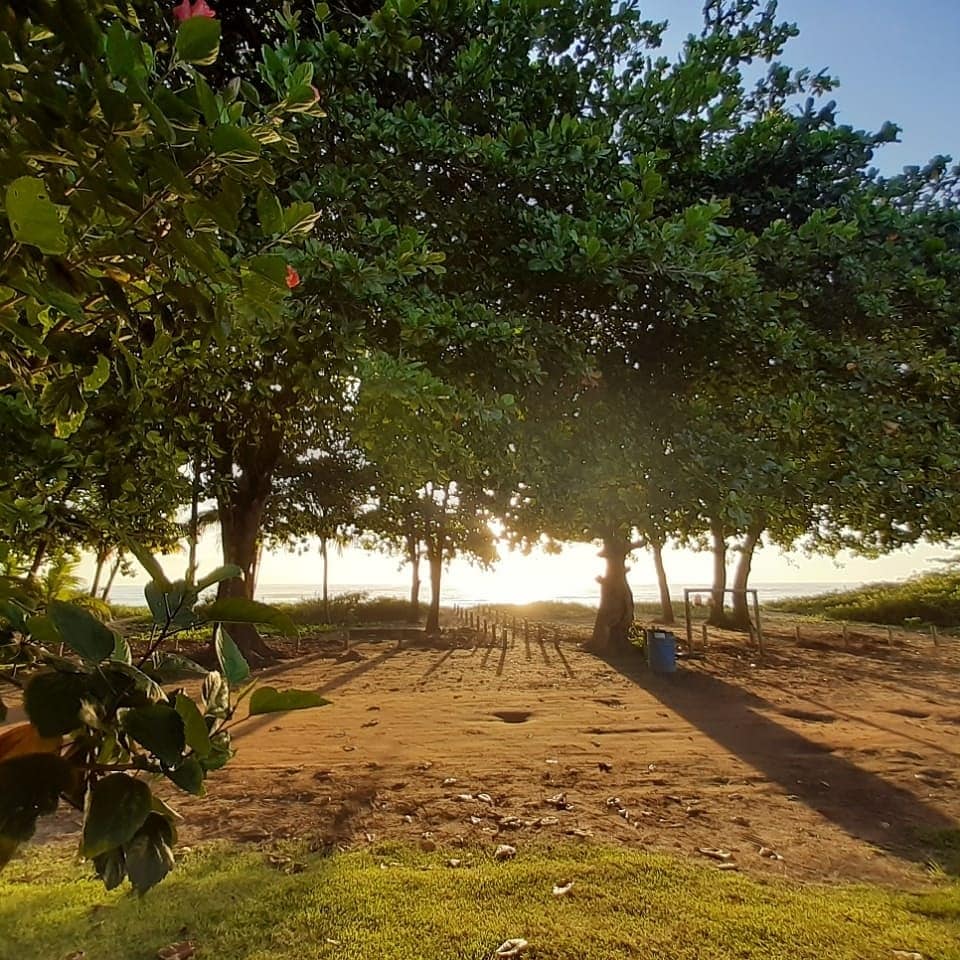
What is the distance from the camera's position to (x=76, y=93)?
1.27 metres

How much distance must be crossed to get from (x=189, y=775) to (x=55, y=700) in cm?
21

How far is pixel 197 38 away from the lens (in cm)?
113

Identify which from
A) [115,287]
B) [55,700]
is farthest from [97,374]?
[55,700]

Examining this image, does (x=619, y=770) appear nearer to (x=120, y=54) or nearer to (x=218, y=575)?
(x=218, y=575)

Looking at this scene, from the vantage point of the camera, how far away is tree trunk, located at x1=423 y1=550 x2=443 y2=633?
1025 inches

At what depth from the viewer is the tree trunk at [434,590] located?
85.5 feet

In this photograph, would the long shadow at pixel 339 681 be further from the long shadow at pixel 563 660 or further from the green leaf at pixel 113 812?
the green leaf at pixel 113 812

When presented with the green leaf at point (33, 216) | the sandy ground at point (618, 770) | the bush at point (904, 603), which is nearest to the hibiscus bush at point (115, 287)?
the green leaf at point (33, 216)

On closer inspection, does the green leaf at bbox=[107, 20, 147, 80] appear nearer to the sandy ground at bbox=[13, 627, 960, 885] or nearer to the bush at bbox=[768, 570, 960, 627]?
the sandy ground at bbox=[13, 627, 960, 885]

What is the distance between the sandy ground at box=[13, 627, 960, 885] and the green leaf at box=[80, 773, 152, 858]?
4493mm

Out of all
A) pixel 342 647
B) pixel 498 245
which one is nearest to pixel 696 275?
pixel 498 245

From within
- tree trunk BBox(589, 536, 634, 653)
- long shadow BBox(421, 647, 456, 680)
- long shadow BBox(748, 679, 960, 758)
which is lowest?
long shadow BBox(421, 647, 456, 680)

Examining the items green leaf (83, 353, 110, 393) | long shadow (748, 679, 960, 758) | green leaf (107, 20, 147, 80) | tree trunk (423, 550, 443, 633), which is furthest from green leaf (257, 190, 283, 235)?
tree trunk (423, 550, 443, 633)

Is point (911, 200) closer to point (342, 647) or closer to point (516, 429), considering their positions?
point (516, 429)
